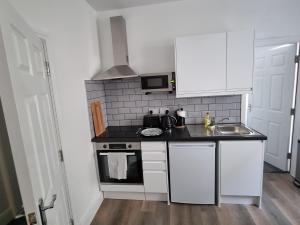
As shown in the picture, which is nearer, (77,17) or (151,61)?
(77,17)

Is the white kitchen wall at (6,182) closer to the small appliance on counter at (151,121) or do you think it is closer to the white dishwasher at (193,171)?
the small appliance on counter at (151,121)

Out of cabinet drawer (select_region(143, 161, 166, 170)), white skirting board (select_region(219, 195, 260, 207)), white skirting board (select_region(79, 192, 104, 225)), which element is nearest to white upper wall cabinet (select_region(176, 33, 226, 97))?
cabinet drawer (select_region(143, 161, 166, 170))

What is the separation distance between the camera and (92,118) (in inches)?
92.0

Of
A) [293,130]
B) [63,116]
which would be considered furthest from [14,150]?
[293,130]

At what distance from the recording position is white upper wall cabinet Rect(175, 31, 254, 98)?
210 centimetres

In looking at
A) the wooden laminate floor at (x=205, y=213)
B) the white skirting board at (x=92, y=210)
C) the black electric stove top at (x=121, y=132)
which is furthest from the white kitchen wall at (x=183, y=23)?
the white skirting board at (x=92, y=210)

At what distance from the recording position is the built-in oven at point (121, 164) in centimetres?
224

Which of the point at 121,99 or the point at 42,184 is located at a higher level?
the point at 121,99

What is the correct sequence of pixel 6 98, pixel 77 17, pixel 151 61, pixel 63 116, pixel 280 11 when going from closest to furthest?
pixel 6 98 → pixel 63 116 → pixel 77 17 → pixel 280 11 → pixel 151 61

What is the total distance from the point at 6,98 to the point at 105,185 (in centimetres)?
201

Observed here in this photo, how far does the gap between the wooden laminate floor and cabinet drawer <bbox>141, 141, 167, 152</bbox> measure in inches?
30.8

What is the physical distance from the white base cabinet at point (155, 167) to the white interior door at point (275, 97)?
6.55ft

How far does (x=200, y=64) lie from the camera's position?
2.19 meters

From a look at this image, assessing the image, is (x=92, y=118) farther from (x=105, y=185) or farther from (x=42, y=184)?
(x=42, y=184)
